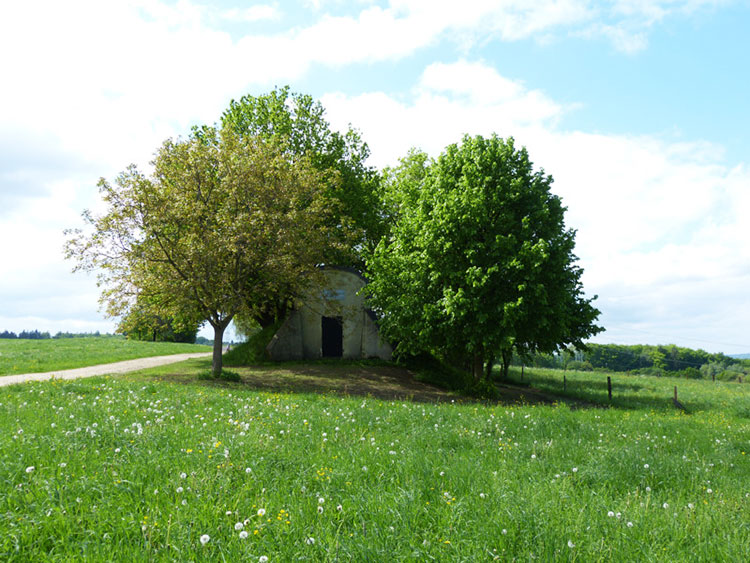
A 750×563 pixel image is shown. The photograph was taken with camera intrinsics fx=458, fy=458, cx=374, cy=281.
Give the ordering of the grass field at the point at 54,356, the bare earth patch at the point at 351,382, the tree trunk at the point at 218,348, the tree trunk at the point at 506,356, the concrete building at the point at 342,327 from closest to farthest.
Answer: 1. the bare earth patch at the point at 351,382
2. the tree trunk at the point at 218,348
3. the tree trunk at the point at 506,356
4. the grass field at the point at 54,356
5. the concrete building at the point at 342,327

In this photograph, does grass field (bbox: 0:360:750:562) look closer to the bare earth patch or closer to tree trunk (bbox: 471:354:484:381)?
the bare earth patch

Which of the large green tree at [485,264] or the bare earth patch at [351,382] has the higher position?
the large green tree at [485,264]

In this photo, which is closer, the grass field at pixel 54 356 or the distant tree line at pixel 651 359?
the grass field at pixel 54 356

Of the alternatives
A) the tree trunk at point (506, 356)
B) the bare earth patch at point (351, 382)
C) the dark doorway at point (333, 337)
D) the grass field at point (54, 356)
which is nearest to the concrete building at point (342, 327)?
the dark doorway at point (333, 337)

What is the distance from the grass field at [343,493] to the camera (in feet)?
13.4

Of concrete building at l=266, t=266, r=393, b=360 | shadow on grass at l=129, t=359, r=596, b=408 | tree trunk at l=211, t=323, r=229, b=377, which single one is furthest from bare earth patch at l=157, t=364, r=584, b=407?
concrete building at l=266, t=266, r=393, b=360

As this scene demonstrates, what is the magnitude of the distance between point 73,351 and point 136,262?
1942 cm

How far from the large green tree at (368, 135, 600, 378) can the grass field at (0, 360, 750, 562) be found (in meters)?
12.6

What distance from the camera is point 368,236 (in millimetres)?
37156

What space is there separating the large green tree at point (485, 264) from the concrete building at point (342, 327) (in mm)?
5373

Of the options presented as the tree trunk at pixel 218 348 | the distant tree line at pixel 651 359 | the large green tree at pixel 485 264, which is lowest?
the distant tree line at pixel 651 359

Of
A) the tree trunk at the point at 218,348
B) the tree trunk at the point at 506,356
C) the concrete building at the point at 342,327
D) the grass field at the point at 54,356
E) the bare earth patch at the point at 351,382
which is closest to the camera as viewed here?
the bare earth patch at the point at 351,382

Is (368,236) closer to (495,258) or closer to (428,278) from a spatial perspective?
(428,278)

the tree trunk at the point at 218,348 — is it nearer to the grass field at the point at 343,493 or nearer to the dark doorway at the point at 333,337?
the dark doorway at the point at 333,337
